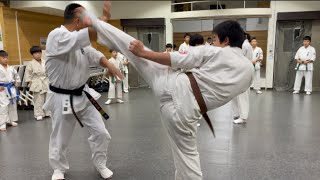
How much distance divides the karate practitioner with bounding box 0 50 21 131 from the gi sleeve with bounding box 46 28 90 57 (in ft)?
9.55

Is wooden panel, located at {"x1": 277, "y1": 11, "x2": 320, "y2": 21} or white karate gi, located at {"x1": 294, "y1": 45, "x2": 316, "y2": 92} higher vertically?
wooden panel, located at {"x1": 277, "y1": 11, "x2": 320, "y2": 21}

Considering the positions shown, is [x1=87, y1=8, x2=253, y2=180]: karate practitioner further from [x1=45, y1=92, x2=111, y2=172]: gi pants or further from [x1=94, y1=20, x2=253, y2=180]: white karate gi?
[x1=45, y1=92, x2=111, y2=172]: gi pants

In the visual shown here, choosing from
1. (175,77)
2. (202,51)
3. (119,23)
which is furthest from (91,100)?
(119,23)

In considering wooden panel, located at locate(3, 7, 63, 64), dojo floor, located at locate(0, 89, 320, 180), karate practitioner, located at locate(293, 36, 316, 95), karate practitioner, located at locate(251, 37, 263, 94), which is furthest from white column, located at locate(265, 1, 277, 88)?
wooden panel, located at locate(3, 7, 63, 64)

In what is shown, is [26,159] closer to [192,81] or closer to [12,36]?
[192,81]

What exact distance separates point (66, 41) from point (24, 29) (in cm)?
611

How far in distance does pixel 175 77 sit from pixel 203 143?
1.99 m

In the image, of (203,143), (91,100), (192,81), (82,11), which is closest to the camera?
(192,81)

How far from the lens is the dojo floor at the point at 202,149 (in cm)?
259

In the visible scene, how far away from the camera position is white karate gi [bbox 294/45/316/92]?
7.39 m

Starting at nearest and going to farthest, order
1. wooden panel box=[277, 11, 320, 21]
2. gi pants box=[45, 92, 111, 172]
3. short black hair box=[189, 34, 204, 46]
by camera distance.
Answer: gi pants box=[45, 92, 111, 172] < short black hair box=[189, 34, 204, 46] < wooden panel box=[277, 11, 320, 21]

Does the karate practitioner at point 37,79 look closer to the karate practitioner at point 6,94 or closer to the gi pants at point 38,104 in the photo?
the gi pants at point 38,104

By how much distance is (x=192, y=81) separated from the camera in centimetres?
157

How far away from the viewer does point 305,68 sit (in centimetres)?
745
